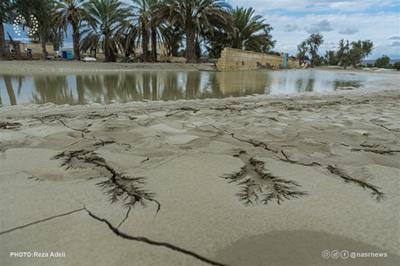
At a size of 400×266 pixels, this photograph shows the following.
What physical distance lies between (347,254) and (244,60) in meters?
20.5

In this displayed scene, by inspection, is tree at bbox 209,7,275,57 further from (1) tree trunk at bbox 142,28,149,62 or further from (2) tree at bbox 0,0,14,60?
(2) tree at bbox 0,0,14,60

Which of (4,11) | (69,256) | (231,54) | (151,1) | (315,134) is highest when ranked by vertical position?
(151,1)

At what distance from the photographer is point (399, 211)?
138cm

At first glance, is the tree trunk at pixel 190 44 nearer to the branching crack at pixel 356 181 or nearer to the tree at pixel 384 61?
the branching crack at pixel 356 181

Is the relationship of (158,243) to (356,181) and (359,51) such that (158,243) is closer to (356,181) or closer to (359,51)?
(356,181)

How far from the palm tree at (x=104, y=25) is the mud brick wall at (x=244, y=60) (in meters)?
9.30

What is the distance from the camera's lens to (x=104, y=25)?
21344mm

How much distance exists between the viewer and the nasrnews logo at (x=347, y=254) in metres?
1.09

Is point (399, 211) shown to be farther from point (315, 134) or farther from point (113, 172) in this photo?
point (113, 172)

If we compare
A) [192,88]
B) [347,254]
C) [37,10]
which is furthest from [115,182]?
[37,10]

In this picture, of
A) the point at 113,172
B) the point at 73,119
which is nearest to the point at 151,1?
the point at 73,119

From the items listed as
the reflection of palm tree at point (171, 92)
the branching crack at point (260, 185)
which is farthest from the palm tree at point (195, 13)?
the branching crack at point (260, 185)

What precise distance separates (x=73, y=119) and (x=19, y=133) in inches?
26.8

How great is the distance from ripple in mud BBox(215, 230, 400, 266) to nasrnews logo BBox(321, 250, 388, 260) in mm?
13
